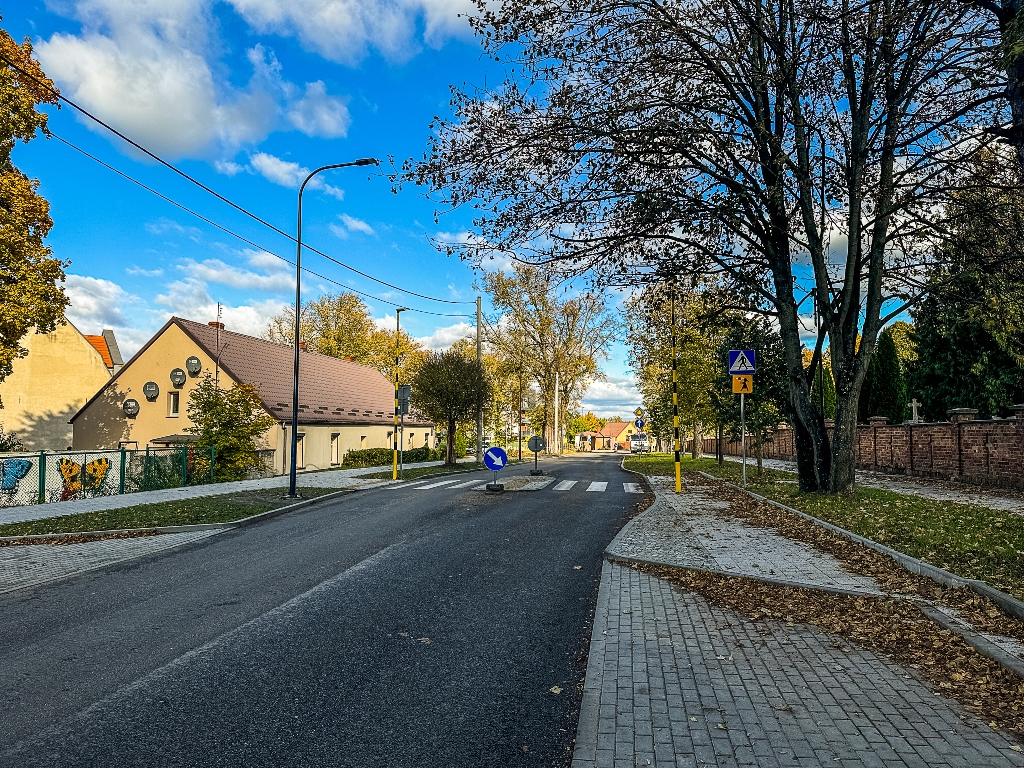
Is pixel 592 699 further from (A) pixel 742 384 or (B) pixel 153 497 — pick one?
(B) pixel 153 497

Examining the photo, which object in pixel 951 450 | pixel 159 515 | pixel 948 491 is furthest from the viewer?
pixel 951 450

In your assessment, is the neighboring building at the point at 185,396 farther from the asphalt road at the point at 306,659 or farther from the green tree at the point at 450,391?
the asphalt road at the point at 306,659

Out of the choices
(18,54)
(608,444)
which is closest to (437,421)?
(18,54)

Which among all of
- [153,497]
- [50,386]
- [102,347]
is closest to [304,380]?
[50,386]

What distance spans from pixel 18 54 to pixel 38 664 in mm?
23964

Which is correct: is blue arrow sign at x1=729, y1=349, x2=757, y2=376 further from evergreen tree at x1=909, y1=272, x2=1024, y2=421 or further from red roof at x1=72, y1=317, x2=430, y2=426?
red roof at x1=72, y1=317, x2=430, y2=426

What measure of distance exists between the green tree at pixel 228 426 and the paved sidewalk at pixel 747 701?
19802 millimetres

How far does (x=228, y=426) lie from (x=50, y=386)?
2220cm

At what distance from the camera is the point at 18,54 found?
2067 cm

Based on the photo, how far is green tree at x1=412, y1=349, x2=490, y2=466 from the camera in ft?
105

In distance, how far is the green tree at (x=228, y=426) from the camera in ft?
74.2

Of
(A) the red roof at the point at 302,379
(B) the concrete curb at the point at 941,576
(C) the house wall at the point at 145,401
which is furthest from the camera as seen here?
(A) the red roof at the point at 302,379

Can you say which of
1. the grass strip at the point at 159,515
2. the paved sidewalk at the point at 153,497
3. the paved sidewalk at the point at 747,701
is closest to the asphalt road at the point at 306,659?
the paved sidewalk at the point at 747,701

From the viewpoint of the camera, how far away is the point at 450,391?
3184cm
